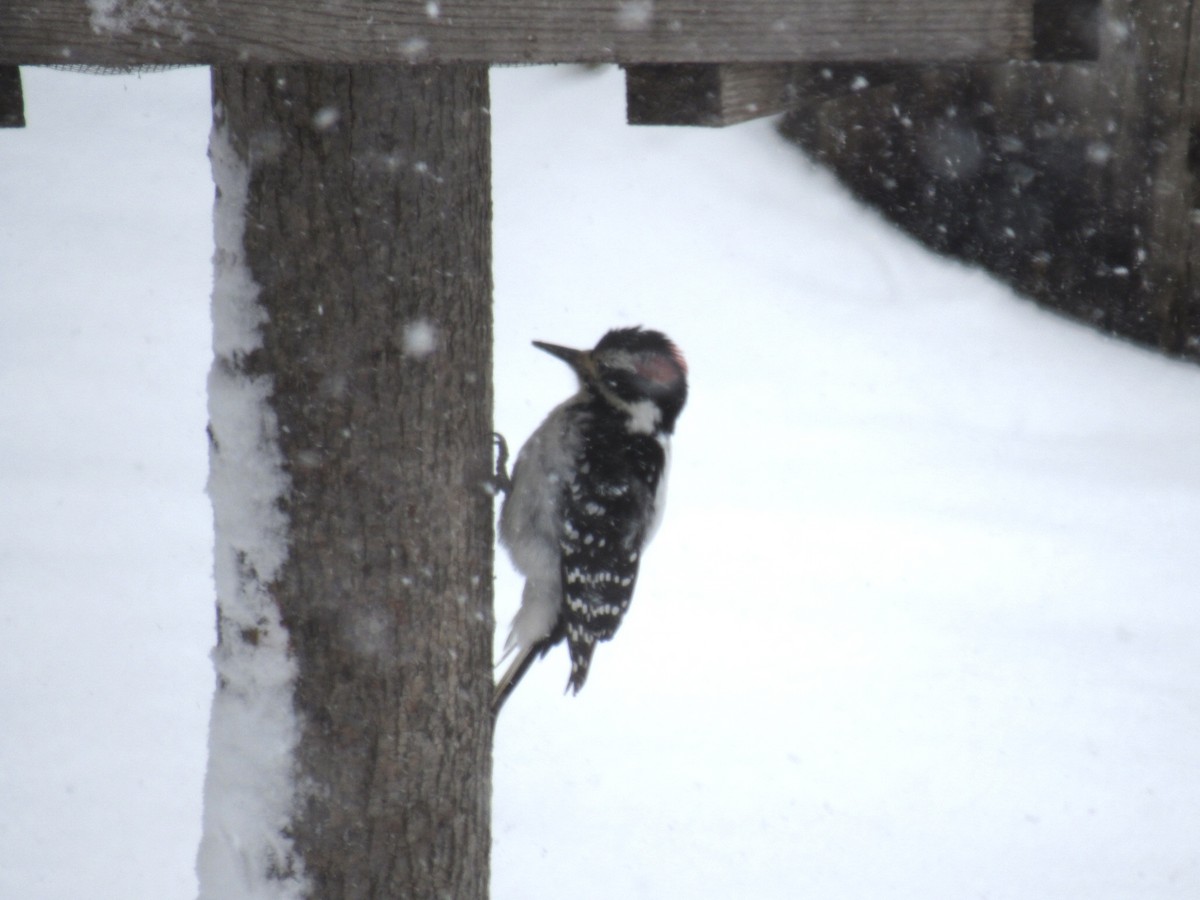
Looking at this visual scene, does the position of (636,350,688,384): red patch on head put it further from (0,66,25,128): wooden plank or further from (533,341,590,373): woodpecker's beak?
(0,66,25,128): wooden plank

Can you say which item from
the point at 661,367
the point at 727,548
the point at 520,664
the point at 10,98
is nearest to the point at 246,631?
the point at 10,98

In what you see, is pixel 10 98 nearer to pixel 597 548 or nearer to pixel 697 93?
pixel 697 93

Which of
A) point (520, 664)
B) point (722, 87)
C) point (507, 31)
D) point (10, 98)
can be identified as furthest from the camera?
point (520, 664)

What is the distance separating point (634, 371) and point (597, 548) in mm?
543

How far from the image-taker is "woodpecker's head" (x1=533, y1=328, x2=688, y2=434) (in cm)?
390

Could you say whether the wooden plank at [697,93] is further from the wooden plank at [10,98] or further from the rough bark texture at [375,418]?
the wooden plank at [10,98]

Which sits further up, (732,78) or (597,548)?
(732,78)

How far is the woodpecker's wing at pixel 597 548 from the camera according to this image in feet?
12.7

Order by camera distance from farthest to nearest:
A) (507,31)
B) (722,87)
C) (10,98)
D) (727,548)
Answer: (727,548), (10,98), (722,87), (507,31)

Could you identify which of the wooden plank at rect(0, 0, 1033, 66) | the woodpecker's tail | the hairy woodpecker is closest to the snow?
the wooden plank at rect(0, 0, 1033, 66)

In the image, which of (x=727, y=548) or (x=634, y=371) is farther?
(x=727, y=548)

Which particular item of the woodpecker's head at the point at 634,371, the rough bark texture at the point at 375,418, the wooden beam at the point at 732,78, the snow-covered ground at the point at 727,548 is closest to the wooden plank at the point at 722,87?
the wooden beam at the point at 732,78

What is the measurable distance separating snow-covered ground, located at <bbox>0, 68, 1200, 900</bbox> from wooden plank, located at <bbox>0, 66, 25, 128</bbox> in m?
2.33

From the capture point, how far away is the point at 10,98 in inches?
103
